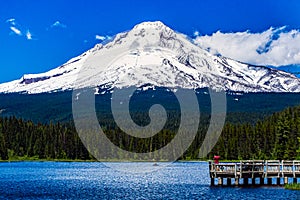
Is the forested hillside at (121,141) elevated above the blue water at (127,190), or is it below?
above

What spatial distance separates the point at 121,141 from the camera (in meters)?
192

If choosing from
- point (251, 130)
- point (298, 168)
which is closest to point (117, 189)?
point (298, 168)

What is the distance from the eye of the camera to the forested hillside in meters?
148

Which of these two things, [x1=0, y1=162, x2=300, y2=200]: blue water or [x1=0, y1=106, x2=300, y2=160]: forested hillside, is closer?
[x1=0, y1=162, x2=300, y2=200]: blue water

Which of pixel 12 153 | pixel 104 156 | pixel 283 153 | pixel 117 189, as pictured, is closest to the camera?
pixel 117 189

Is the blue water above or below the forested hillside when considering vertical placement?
below

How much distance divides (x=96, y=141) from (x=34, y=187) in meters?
110

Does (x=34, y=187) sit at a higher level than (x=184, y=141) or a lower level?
lower

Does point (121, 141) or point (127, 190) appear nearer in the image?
point (127, 190)

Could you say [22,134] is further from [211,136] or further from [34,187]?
[34,187]

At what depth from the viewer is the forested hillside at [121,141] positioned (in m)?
148

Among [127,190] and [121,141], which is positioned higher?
[121,141]

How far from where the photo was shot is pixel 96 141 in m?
184

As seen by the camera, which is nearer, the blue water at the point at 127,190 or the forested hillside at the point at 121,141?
the blue water at the point at 127,190
